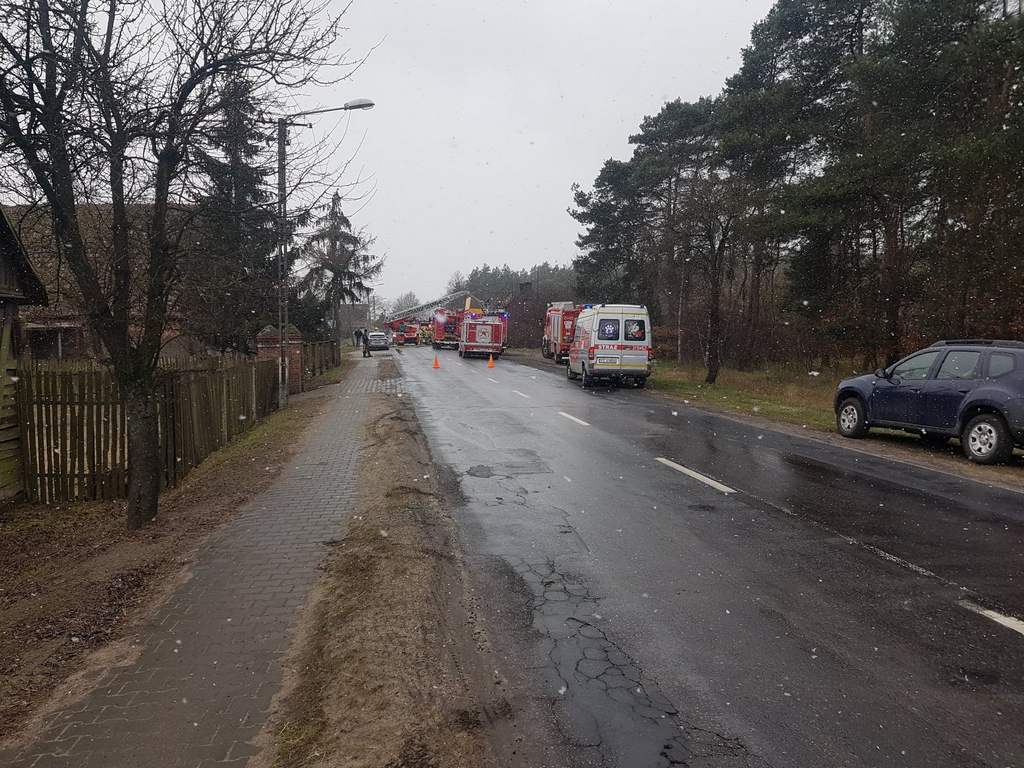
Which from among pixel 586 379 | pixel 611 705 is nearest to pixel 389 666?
pixel 611 705

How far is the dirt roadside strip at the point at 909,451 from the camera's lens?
9.12 meters

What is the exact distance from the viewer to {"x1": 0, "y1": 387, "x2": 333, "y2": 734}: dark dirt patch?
3.89 meters

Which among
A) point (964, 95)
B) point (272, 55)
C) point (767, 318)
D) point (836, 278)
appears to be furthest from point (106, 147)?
point (767, 318)

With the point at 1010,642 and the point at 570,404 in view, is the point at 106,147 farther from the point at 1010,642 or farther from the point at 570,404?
the point at 570,404

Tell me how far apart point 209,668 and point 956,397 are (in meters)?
11.0

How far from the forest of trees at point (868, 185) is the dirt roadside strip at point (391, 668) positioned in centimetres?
1699

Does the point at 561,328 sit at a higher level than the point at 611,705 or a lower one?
higher

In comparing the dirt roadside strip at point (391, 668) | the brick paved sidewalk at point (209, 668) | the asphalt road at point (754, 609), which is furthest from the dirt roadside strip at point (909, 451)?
the brick paved sidewalk at point (209, 668)

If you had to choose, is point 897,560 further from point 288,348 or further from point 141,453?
point 288,348

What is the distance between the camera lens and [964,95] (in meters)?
19.2

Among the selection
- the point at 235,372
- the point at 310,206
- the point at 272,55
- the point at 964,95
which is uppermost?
the point at 964,95

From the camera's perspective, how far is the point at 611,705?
11.3 feet

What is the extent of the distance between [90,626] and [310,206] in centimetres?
453

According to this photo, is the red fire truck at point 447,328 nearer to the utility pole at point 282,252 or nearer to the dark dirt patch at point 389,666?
the utility pole at point 282,252
